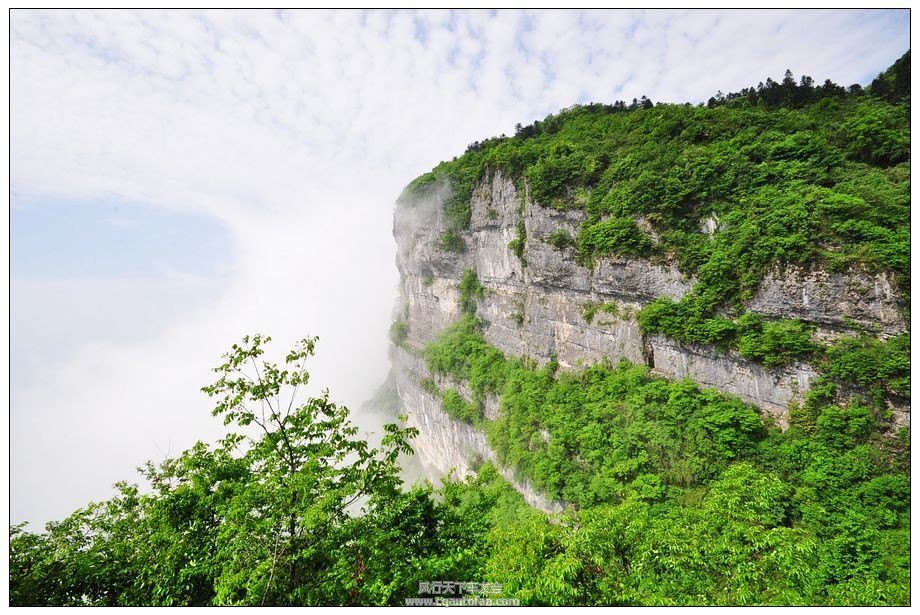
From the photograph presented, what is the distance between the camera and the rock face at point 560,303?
13039mm

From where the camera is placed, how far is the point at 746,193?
15.4 metres

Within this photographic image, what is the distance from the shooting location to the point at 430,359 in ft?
108

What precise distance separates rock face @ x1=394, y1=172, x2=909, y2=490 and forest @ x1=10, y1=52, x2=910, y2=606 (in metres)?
0.66

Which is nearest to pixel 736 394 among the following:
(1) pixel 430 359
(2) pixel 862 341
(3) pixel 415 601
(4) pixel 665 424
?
(4) pixel 665 424

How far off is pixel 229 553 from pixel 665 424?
16.1m

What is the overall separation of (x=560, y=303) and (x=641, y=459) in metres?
10.3

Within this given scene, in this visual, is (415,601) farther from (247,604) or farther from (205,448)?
(205,448)

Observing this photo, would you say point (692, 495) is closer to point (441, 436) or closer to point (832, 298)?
point (832, 298)

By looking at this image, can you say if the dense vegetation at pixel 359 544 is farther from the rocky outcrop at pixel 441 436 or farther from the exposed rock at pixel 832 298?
the rocky outcrop at pixel 441 436

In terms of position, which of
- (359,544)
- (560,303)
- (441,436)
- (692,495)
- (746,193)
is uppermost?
(746,193)

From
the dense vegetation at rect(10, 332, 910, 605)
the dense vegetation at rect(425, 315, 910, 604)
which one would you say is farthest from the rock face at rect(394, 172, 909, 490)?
the dense vegetation at rect(10, 332, 910, 605)

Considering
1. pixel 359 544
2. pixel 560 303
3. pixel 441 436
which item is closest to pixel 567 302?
pixel 560 303

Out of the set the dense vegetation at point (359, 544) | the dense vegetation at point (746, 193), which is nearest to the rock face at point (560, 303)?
the dense vegetation at point (746, 193)

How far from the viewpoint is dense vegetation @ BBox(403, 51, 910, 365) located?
42.1 ft
